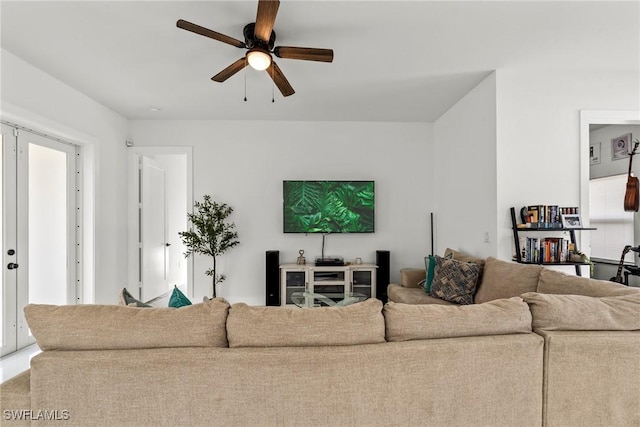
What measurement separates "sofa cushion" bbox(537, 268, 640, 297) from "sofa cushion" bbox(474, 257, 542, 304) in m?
0.10

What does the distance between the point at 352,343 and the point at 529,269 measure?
192cm

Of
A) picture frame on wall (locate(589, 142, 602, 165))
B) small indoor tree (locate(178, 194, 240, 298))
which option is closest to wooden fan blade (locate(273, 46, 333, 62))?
small indoor tree (locate(178, 194, 240, 298))

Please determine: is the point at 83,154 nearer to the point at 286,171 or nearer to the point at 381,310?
the point at 286,171

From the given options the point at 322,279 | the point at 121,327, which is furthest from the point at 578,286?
the point at 322,279

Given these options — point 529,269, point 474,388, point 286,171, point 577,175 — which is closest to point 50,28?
point 286,171

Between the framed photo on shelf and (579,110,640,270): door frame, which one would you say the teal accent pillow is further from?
(579,110,640,270): door frame

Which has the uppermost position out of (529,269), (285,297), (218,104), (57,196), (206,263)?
(218,104)

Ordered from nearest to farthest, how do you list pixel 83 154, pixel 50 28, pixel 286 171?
1. pixel 50 28
2. pixel 83 154
3. pixel 286 171

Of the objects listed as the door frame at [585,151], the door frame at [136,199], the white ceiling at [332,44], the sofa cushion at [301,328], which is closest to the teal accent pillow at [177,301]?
the sofa cushion at [301,328]

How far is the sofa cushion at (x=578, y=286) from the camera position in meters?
1.79

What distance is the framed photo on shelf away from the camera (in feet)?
9.77

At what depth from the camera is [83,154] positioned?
155 inches

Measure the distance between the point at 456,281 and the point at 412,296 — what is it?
481mm

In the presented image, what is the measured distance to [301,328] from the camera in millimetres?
1331
